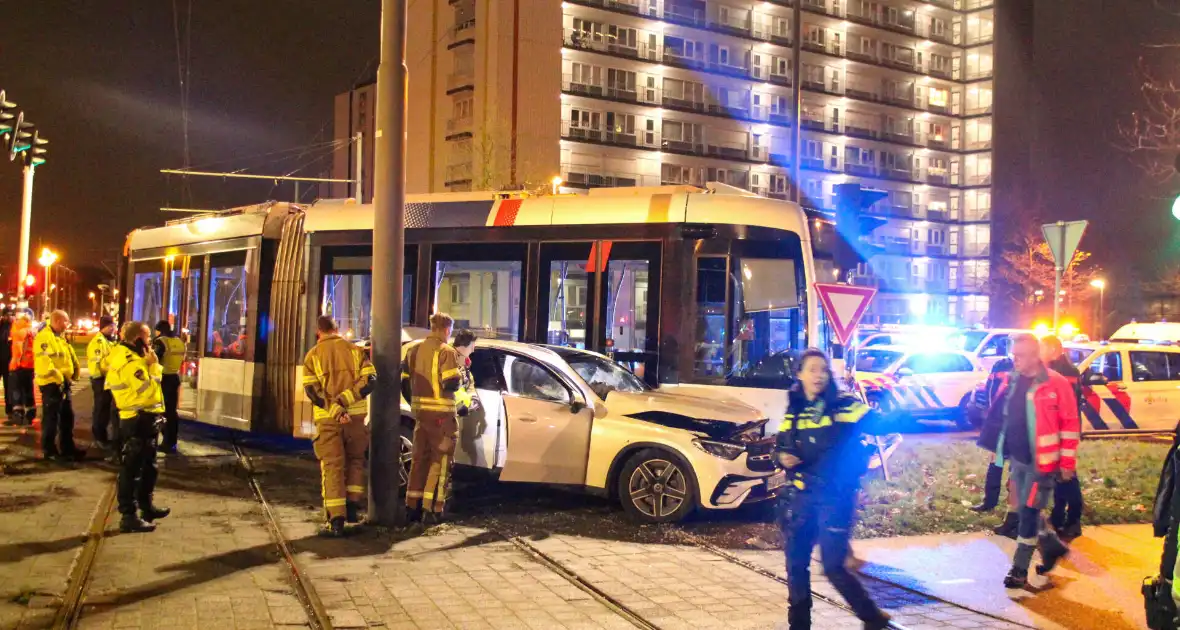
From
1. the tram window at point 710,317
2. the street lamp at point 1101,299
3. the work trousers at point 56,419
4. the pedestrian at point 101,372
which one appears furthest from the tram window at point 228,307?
the street lamp at point 1101,299

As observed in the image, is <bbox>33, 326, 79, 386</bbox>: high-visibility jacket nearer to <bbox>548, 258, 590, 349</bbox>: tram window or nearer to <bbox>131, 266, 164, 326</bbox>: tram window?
<bbox>131, 266, 164, 326</bbox>: tram window

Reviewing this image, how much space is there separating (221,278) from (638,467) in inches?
347

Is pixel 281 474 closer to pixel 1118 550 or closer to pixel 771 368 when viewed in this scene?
pixel 771 368

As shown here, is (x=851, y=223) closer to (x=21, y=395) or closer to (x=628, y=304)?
(x=628, y=304)

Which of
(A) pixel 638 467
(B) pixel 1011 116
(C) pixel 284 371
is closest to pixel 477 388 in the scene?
(A) pixel 638 467

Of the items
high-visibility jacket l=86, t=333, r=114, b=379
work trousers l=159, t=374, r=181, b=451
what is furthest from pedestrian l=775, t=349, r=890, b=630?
work trousers l=159, t=374, r=181, b=451

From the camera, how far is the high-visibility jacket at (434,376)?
8.70 metres

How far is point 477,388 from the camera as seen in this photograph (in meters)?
10.2

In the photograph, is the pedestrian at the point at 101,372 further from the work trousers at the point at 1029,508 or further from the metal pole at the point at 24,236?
the metal pole at the point at 24,236

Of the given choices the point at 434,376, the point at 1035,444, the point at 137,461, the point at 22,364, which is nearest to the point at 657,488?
the point at 434,376

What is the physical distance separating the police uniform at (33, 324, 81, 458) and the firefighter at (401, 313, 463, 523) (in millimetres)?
5699

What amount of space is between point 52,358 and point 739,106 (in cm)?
6128

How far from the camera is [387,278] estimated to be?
8766mm

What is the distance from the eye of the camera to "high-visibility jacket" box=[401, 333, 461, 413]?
8.70 meters
